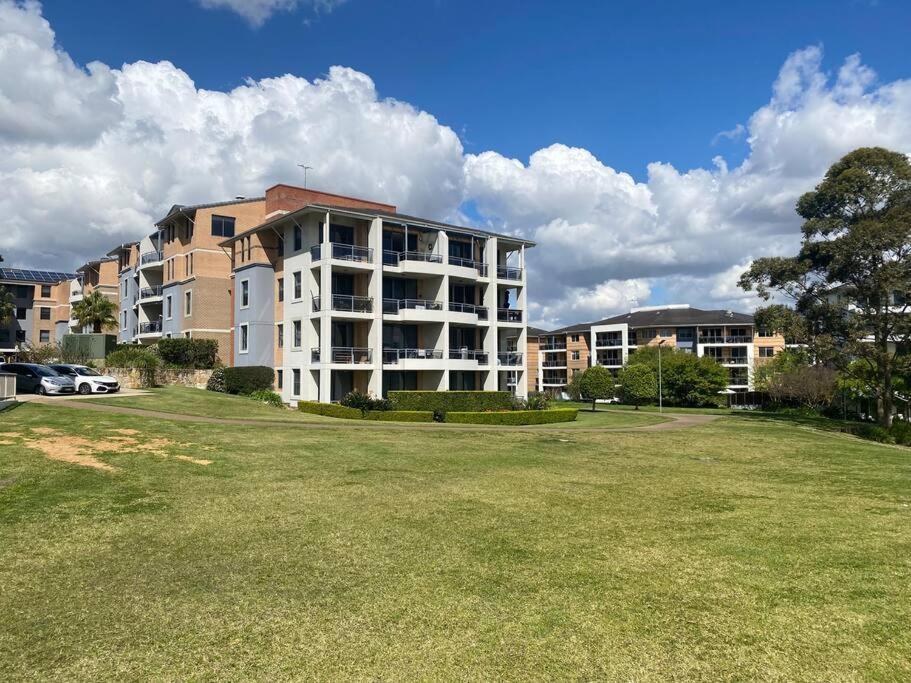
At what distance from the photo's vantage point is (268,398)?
39.0 meters

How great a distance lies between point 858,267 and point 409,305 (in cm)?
2708

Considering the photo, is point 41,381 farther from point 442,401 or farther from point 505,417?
point 505,417

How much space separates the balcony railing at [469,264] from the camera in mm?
43594

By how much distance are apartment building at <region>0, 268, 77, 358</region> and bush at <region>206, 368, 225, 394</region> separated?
2114 inches

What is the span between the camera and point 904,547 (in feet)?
31.8

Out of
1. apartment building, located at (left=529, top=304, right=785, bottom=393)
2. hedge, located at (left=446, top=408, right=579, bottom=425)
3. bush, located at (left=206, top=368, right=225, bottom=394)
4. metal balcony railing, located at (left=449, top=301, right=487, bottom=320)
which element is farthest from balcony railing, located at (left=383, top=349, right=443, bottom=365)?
apartment building, located at (left=529, top=304, right=785, bottom=393)

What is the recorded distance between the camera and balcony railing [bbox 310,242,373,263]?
3847 cm

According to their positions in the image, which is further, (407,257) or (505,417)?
→ (407,257)

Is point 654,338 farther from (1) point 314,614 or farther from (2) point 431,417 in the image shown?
(1) point 314,614

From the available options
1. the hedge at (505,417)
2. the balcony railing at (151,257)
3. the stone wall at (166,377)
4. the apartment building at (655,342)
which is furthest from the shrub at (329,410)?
the apartment building at (655,342)

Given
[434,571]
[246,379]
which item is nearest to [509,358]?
[246,379]

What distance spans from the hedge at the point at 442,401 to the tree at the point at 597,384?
48.1 ft

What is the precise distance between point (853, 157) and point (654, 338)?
55221 millimetres

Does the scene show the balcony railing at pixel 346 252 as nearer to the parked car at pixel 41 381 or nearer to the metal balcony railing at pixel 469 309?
the metal balcony railing at pixel 469 309
